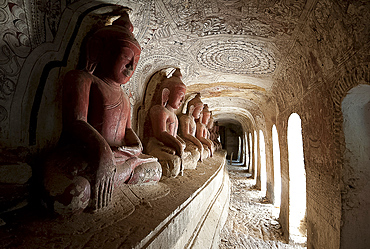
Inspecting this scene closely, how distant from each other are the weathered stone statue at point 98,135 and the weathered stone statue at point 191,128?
2565 millimetres

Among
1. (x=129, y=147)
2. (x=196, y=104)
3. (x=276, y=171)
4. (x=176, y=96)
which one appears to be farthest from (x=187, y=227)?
(x=276, y=171)

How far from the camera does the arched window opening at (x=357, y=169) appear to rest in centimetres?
237

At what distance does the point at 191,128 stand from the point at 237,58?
8.29 ft

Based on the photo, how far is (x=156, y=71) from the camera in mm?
4156

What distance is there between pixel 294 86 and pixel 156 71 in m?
2.73

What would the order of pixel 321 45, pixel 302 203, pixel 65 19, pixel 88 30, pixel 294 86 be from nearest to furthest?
1. pixel 65 19
2. pixel 88 30
3. pixel 321 45
4. pixel 294 86
5. pixel 302 203

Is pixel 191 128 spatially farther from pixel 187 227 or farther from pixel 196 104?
pixel 187 227

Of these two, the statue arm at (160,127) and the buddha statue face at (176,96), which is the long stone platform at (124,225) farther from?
the buddha statue face at (176,96)

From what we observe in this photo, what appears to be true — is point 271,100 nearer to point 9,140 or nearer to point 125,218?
point 125,218

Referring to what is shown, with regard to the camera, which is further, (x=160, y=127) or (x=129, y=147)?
(x=160, y=127)

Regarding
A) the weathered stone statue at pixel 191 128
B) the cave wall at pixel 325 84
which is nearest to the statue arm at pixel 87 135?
the cave wall at pixel 325 84

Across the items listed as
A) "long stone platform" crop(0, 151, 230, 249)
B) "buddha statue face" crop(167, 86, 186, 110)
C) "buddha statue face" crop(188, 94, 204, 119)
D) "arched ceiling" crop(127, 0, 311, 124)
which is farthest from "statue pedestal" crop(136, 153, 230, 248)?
"buddha statue face" crop(188, 94, 204, 119)

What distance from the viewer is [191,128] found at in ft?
19.3

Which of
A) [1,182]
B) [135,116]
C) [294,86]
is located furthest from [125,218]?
[294,86]
